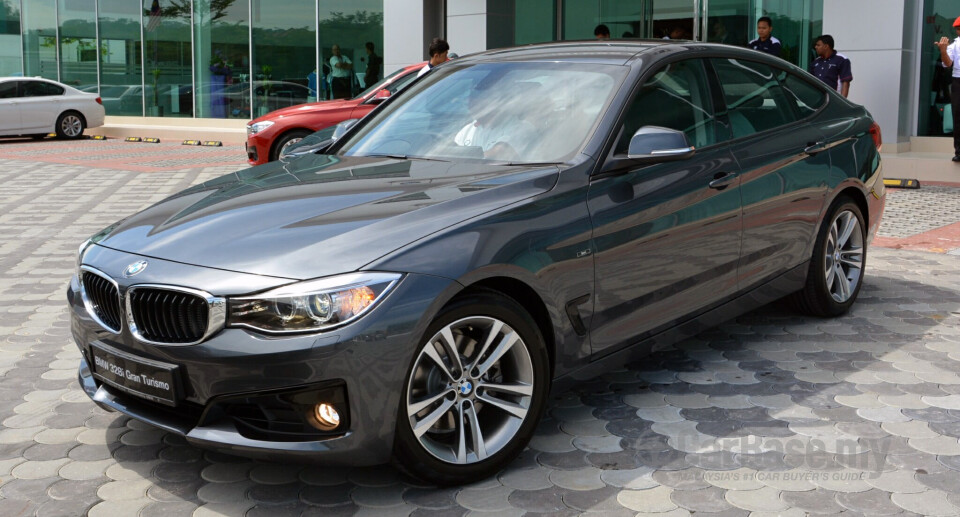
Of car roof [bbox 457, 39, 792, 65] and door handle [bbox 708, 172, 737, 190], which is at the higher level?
car roof [bbox 457, 39, 792, 65]

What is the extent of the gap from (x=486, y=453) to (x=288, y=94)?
822 inches

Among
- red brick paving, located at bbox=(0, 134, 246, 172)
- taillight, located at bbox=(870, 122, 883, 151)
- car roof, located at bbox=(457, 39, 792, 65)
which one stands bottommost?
red brick paving, located at bbox=(0, 134, 246, 172)

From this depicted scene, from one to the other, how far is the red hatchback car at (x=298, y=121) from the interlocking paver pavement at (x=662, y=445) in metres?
7.72

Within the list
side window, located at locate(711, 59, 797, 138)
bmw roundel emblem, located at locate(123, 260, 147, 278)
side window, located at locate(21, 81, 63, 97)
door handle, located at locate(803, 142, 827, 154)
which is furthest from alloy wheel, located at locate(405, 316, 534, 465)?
side window, located at locate(21, 81, 63, 97)

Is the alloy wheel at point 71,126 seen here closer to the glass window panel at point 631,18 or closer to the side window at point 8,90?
the side window at point 8,90

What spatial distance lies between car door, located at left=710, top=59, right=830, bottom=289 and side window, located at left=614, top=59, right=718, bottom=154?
0.57ft

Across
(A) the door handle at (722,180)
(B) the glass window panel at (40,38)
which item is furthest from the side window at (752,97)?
(B) the glass window panel at (40,38)

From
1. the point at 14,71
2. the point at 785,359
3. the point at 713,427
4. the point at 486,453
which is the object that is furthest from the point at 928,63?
the point at 14,71

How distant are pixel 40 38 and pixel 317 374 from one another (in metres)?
29.5

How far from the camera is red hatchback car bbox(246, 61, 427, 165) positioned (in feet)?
45.0

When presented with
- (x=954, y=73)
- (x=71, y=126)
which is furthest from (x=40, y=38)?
(x=954, y=73)

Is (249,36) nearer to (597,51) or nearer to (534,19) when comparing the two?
(534,19)

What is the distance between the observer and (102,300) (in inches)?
147

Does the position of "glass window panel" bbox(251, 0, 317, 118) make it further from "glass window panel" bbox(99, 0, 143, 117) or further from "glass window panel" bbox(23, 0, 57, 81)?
"glass window panel" bbox(23, 0, 57, 81)
